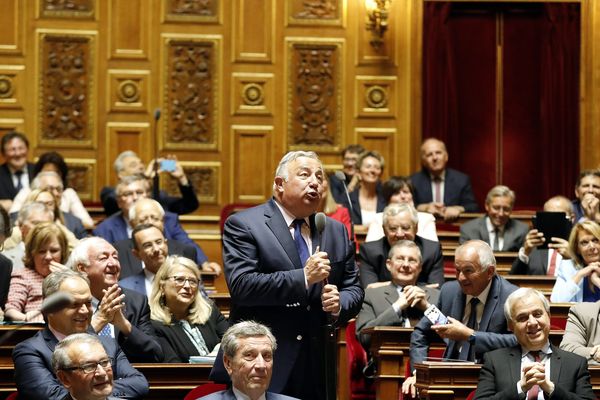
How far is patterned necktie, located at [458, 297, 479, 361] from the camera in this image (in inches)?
238

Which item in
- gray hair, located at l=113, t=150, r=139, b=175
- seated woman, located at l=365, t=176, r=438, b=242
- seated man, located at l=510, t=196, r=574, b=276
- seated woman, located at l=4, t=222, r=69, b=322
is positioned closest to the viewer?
seated woman, located at l=4, t=222, r=69, b=322

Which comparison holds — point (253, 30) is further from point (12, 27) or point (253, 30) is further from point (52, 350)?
point (52, 350)

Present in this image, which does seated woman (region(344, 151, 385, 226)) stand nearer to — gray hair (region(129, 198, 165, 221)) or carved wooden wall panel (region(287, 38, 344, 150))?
carved wooden wall panel (region(287, 38, 344, 150))

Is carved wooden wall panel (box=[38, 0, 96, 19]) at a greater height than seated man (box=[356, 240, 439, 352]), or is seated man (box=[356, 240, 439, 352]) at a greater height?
carved wooden wall panel (box=[38, 0, 96, 19])

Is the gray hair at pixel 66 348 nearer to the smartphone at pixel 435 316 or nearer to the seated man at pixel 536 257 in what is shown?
the smartphone at pixel 435 316

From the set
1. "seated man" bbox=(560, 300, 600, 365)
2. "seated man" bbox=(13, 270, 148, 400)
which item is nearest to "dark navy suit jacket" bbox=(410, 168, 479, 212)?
"seated man" bbox=(560, 300, 600, 365)

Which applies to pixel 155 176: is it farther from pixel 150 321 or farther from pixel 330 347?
pixel 330 347

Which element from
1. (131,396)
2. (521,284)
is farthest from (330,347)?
(521,284)

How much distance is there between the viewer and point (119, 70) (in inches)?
421

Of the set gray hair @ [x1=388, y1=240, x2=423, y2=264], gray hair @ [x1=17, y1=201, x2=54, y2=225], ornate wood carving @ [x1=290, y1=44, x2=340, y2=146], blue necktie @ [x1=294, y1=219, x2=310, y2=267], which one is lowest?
gray hair @ [x1=388, y1=240, x2=423, y2=264]

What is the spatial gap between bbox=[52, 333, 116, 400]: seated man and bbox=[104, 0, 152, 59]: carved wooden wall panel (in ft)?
20.5

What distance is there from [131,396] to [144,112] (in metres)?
5.81

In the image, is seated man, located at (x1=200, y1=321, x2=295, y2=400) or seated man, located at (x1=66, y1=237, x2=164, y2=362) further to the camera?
seated man, located at (x1=66, y1=237, x2=164, y2=362)

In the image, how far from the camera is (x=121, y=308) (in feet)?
18.7
